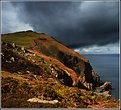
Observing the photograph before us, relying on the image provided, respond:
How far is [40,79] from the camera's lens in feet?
44.7

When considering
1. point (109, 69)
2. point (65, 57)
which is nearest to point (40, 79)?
point (65, 57)

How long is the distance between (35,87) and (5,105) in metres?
2.10

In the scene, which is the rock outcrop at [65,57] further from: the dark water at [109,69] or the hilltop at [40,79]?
the dark water at [109,69]

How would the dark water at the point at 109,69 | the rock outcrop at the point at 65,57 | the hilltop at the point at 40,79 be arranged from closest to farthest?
1. the hilltop at the point at 40,79
2. the rock outcrop at the point at 65,57
3. the dark water at the point at 109,69

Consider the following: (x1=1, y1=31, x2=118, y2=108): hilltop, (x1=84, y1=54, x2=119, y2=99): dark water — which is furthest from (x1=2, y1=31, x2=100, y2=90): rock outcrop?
(x1=84, y1=54, x2=119, y2=99): dark water

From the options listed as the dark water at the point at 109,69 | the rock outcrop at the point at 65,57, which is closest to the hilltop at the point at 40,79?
the rock outcrop at the point at 65,57

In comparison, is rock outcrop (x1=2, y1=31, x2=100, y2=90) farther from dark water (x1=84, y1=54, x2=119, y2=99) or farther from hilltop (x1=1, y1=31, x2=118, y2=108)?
dark water (x1=84, y1=54, x2=119, y2=99)

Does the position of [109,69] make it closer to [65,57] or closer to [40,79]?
[65,57]

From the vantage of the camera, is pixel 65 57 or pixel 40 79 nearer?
pixel 40 79

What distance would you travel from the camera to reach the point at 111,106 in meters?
10.8

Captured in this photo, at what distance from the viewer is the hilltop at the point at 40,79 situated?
10859 mm

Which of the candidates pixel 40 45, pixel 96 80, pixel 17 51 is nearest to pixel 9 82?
pixel 17 51

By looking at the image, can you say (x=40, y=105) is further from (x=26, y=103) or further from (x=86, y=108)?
(x=86, y=108)

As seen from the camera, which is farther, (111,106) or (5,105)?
(111,106)
